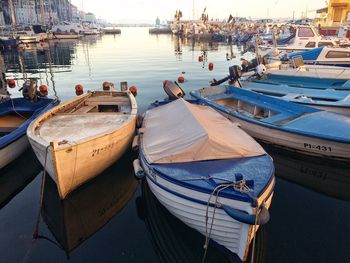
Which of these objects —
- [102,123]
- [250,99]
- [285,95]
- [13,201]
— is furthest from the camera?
[285,95]

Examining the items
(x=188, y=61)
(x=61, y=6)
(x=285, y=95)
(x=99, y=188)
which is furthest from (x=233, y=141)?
(x=61, y=6)

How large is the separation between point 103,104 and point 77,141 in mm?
6162

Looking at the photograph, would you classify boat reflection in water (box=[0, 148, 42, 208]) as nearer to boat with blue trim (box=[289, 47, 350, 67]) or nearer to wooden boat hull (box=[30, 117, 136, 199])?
wooden boat hull (box=[30, 117, 136, 199])

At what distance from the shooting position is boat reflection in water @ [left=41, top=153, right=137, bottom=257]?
8.11 meters

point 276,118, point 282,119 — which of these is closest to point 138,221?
point 276,118

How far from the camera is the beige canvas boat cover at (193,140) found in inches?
311

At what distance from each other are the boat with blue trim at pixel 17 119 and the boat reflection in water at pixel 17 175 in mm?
392

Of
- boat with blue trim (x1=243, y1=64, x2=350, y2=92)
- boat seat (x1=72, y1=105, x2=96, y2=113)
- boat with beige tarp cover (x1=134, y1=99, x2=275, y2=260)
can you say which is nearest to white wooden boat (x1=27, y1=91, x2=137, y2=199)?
boat seat (x1=72, y1=105, x2=96, y2=113)

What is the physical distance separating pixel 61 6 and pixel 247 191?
169 metres

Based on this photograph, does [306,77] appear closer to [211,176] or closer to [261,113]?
[261,113]

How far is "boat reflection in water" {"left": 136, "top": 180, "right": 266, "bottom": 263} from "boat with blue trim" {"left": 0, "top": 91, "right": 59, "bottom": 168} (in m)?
6.01

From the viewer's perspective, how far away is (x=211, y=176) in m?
6.95

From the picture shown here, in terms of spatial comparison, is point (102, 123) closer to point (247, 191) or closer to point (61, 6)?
point (247, 191)

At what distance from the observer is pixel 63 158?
26.5 feet
